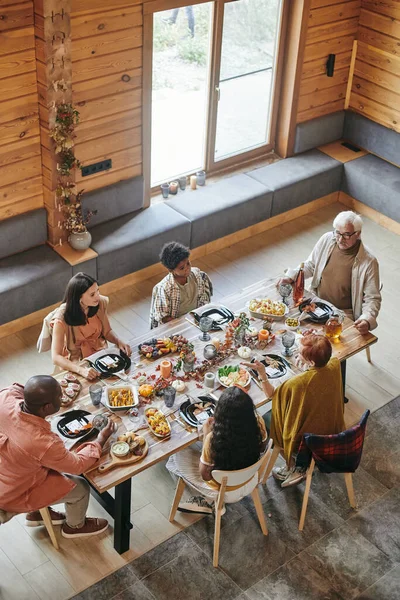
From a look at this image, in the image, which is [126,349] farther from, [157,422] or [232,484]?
[232,484]

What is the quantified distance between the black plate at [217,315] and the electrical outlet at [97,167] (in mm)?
2026

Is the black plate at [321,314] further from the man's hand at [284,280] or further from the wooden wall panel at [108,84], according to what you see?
the wooden wall panel at [108,84]

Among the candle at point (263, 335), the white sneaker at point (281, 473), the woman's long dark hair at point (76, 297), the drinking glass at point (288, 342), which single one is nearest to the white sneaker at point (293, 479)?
the white sneaker at point (281, 473)

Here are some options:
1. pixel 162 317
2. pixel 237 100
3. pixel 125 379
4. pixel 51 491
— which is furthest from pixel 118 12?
pixel 51 491

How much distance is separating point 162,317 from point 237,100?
3244 mm

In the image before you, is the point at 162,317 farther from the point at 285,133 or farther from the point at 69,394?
the point at 285,133

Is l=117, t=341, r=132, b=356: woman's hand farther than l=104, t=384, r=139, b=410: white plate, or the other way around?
l=117, t=341, r=132, b=356: woman's hand

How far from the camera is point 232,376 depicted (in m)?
4.71

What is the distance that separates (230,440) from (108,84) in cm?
359

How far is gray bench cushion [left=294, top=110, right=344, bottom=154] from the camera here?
26.9ft

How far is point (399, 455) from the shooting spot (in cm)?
530

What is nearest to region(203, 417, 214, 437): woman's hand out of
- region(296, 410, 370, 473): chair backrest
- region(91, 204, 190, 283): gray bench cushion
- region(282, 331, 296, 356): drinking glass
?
region(296, 410, 370, 473): chair backrest

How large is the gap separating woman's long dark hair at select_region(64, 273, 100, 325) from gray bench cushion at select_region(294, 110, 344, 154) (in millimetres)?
4123

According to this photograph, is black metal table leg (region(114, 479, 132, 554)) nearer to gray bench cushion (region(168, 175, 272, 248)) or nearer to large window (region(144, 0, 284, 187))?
gray bench cushion (region(168, 175, 272, 248))
